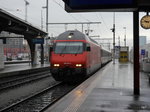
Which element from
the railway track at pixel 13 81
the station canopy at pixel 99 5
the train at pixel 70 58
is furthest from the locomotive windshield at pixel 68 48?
the station canopy at pixel 99 5

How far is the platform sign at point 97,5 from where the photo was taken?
9.34 metres

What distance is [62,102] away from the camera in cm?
955

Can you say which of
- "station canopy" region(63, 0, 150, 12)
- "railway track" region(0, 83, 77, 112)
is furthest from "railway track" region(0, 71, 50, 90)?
"station canopy" region(63, 0, 150, 12)

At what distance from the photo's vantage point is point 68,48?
18031 millimetres

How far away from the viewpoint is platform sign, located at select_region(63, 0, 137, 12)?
30.6 ft

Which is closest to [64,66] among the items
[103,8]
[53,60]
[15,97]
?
[53,60]

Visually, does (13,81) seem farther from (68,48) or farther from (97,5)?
(97,5)

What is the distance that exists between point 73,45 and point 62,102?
348 inches

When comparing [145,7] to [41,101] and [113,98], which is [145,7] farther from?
[41,101]

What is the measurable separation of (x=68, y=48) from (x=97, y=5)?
8.61 metres

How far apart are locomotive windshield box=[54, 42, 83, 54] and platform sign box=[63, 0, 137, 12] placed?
8.23 m

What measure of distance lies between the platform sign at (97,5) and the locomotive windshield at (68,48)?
A: 8227mm

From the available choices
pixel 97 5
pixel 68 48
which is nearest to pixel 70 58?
pixel 68 48

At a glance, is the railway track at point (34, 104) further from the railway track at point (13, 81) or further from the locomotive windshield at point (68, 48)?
the railway track at point (13, 81)
